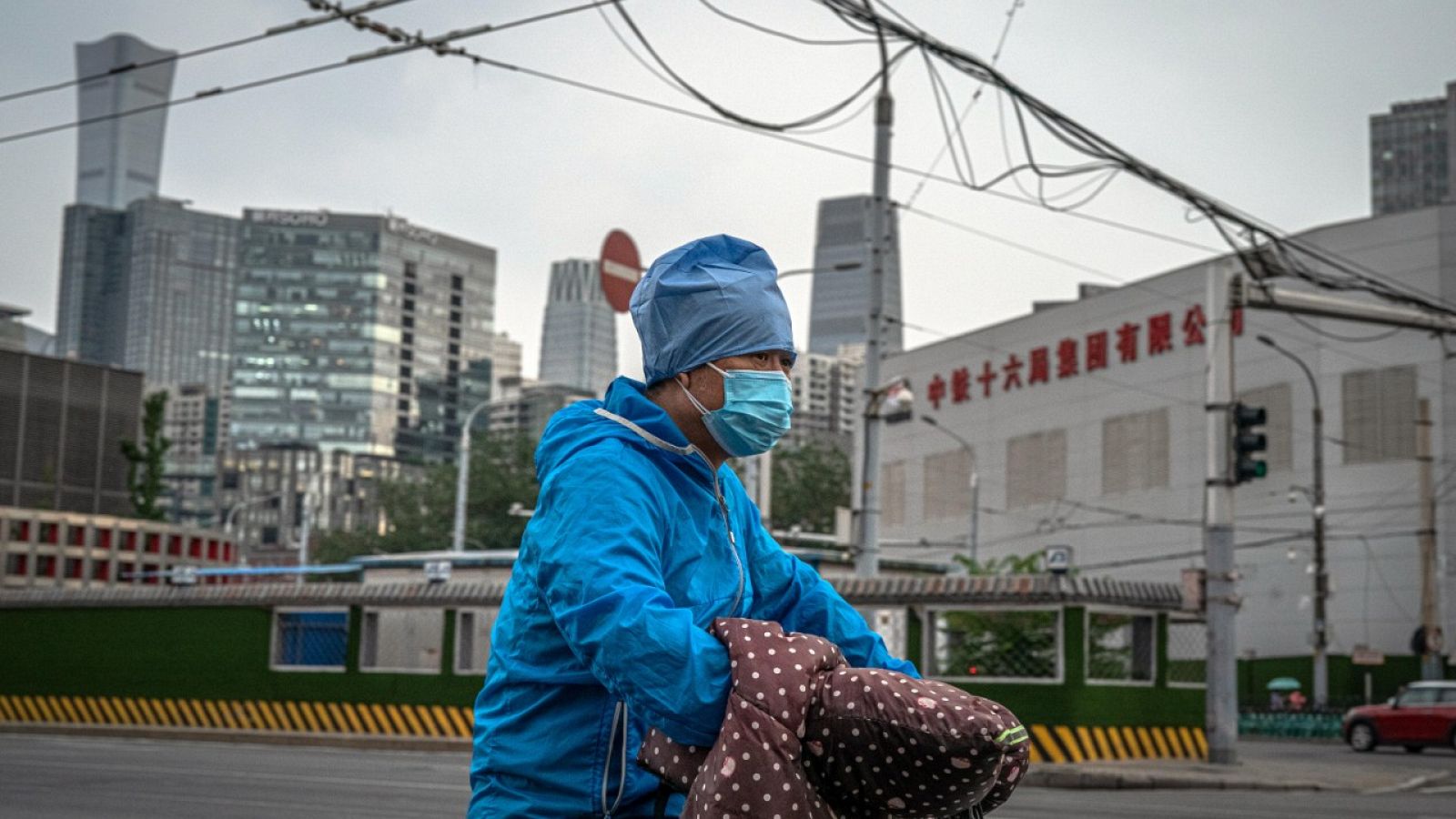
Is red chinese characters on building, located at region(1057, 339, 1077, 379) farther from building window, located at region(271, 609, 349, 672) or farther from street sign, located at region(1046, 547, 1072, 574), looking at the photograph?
street sign, located at region(1046, 547, 1072, 574)

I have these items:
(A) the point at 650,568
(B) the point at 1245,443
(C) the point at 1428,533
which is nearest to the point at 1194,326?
(C) the point at 1428,533

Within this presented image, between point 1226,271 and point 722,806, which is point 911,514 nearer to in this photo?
point 1226,271

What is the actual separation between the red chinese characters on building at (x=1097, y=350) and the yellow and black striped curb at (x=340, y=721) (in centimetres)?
3170

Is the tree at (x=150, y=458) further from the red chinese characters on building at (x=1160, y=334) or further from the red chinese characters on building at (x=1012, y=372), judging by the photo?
the red chinese characters on building at (x=1160, y=334)


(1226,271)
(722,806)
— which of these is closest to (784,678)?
(722,806)

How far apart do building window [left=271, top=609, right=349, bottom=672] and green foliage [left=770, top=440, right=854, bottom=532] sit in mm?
54784

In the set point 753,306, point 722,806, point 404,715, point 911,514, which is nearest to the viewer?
point 722,806

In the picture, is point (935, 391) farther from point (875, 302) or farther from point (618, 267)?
point (618, 267)

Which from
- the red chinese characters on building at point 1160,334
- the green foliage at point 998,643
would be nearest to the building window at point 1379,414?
the red chinese characters on building at point 1160,334

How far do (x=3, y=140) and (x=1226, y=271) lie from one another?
14.6 metres

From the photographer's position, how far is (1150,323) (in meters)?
53.3

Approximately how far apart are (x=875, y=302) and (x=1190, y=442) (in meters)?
32.7

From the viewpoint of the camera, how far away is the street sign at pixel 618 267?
2097cm

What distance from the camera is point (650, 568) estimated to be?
7.43ft
